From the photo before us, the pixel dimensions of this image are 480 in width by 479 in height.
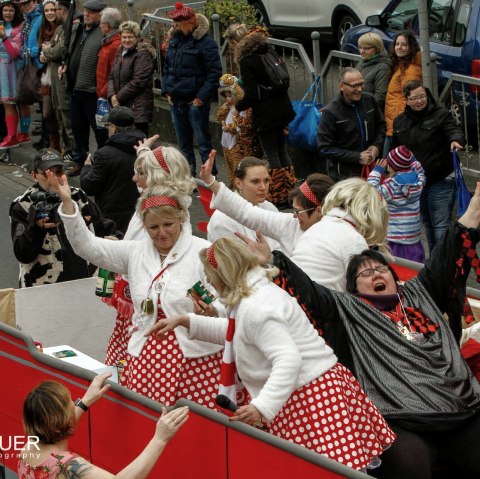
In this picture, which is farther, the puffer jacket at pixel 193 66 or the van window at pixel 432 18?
the van window at pixel 432 18

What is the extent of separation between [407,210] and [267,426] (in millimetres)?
4212

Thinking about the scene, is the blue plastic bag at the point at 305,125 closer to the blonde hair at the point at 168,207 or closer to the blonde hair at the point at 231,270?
the blonde hair at the point at 168,207

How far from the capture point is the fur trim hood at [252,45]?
39.9 ft

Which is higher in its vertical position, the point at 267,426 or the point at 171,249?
the point at 171,249

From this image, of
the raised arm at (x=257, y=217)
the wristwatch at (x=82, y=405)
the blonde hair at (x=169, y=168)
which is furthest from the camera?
the blonde hair at (x=169, y=168)

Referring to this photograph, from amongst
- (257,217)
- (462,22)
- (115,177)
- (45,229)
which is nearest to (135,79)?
(115,177)

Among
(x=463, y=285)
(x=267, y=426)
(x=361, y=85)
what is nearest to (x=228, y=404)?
(x=267, y=426)

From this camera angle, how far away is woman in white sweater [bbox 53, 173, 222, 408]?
6887 mm

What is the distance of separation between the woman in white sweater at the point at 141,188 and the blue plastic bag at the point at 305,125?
176 inches

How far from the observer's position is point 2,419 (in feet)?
24.6

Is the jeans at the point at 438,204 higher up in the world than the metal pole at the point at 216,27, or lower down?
lower down

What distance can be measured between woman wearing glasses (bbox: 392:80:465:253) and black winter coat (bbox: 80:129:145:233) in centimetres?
222

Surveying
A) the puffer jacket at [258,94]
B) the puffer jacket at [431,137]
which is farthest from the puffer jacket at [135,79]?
the puffer jacket at [431,137]

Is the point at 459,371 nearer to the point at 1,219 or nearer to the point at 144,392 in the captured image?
the point at 144,392
